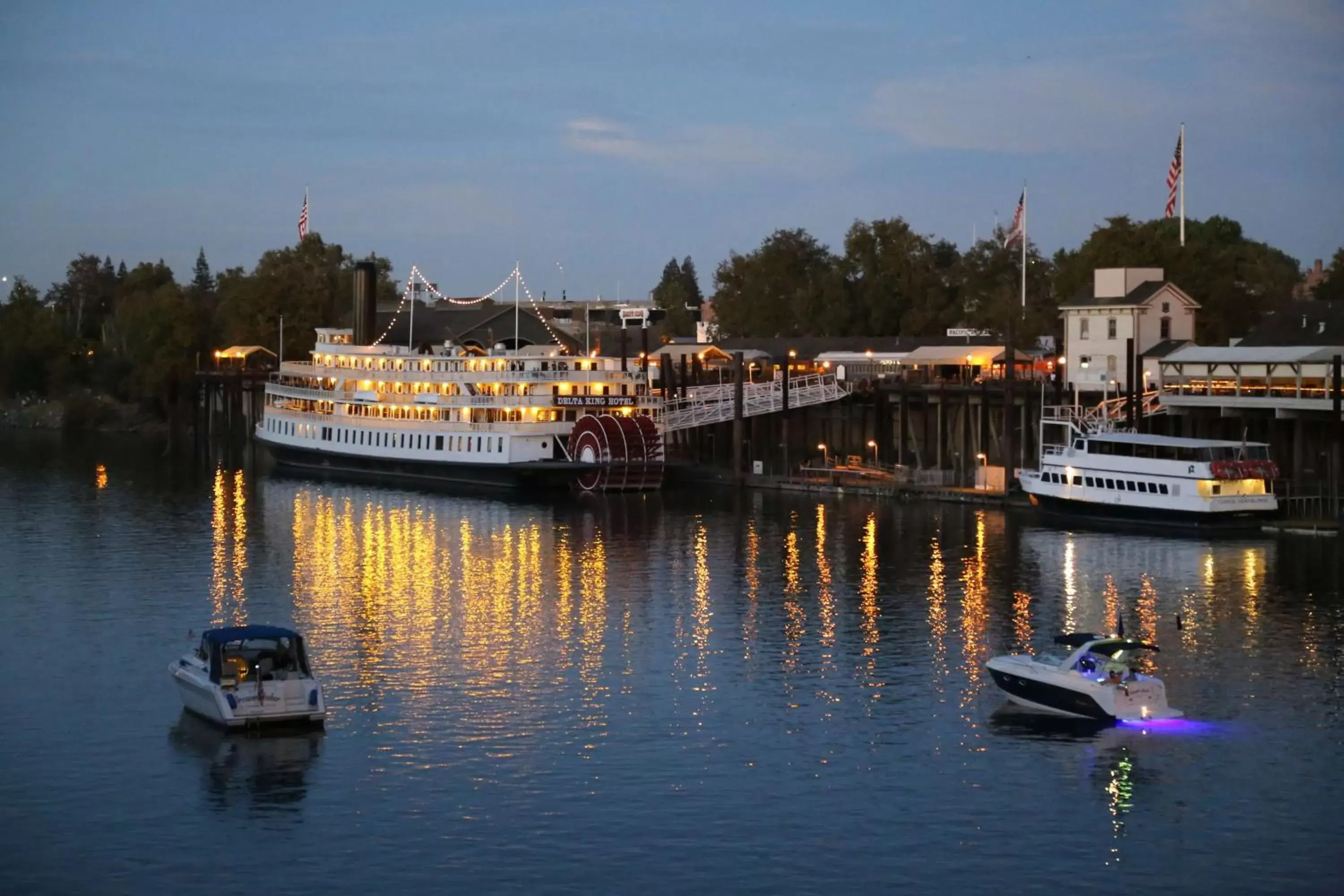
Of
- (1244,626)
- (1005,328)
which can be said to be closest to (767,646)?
(1244,626)

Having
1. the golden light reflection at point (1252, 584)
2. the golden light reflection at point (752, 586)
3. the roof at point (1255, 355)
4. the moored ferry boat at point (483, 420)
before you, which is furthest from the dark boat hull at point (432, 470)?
the golden light reflection at point (1252, 584)

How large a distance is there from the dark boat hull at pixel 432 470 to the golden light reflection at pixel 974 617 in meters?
27.0

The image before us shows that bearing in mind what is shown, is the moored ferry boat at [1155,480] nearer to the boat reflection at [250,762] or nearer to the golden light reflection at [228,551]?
the golden light reflection at [228,551]

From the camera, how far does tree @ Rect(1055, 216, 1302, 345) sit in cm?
9669

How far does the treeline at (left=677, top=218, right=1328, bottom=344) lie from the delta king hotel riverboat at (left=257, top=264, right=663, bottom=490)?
29.0 metres

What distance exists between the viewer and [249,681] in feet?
123

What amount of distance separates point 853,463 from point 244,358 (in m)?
65.6

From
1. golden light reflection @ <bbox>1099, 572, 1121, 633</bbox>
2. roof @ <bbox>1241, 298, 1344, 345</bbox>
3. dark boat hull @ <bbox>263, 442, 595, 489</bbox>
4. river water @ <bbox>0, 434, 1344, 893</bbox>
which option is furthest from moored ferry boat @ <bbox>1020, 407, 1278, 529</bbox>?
dark boat hull @ <bbox>263, 442, 595, 489</bbox>

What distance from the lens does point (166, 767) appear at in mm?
34562

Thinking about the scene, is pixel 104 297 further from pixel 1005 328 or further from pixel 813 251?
pixel 1005 328

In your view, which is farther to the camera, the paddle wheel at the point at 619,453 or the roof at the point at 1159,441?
the paddle wheel at the point at 619,453

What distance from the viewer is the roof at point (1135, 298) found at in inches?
3268

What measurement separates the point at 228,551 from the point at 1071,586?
31.2 m

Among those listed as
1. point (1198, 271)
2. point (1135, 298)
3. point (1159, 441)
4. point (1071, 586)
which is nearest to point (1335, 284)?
point (1198, 271)
